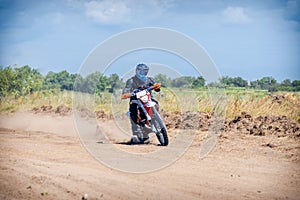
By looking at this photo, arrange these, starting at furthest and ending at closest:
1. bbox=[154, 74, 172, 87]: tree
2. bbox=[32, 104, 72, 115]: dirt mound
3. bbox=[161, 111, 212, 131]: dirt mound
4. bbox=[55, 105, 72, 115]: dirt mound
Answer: bbox=[32, 104, 72, 115]: dirt mound → bbox=[55, 105, 72, 115]: dirt mound → bbox=[161, 111, 212, 131]: dirt mound → bbox=[154, 74, 172, 87]: tree

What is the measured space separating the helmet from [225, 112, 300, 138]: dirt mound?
129 inches

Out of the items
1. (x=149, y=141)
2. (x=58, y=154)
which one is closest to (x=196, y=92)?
(x=149, y=141)

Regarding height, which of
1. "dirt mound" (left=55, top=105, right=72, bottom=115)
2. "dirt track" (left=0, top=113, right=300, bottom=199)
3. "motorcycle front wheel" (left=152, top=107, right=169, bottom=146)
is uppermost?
"dirt mound" (left=55, top=105, right=72, bottom=115)

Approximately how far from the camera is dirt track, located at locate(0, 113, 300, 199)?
744 centimetres

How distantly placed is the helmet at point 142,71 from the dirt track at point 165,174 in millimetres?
1703

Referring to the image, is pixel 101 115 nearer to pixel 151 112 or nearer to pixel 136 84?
pixel 136 84

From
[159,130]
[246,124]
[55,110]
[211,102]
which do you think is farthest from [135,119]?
[55,110]

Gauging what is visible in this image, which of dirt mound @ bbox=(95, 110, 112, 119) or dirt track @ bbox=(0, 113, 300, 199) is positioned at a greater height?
dirt mound @ bbox=(95, 110, 112, 119)

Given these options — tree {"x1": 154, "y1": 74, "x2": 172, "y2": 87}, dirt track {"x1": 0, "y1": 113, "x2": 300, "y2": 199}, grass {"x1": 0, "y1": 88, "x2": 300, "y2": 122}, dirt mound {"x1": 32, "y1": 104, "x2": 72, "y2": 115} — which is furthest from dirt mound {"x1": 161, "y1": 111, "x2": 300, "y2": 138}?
dirt mound {"x1": 32, "y1": 104, "x2": 72, "y2": 115}

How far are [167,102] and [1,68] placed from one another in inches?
724

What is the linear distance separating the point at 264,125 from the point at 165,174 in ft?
19.1

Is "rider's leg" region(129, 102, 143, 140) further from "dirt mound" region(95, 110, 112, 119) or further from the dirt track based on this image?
"dirt mound" region(95, 110, 112, 119)

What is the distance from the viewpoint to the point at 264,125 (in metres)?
13.5

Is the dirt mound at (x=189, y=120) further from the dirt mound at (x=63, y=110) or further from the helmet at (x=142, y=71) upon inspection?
the dirt mound at (x=63, y=110)
